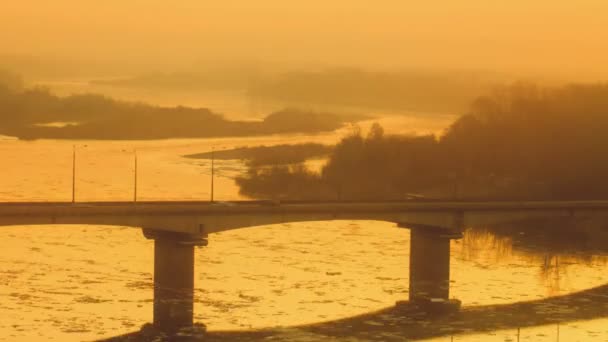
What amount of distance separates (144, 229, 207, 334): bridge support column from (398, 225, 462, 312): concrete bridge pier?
41.3ft

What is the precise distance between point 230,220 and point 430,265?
12515mm

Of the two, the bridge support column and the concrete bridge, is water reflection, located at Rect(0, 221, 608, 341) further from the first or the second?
the concrete bridge

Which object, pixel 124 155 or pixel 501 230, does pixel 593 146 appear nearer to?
pixel 501 230

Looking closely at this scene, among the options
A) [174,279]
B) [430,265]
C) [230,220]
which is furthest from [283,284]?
[174,279]

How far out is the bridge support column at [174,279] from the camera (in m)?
61.6

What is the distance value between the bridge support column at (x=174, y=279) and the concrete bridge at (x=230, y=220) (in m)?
0.05

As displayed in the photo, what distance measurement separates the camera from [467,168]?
136 meters

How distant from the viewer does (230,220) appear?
67.6m

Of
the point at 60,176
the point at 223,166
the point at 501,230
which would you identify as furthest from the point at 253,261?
the point at 223,166

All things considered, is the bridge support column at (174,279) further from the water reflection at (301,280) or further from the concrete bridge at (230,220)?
the water reflection at (301,280)

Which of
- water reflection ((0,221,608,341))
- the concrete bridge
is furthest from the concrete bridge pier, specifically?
water reflection ((0,221,608,341))

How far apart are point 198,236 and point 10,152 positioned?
339 ft

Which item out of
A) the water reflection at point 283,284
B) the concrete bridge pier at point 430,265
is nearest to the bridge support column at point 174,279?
the water reflection at point 283,284

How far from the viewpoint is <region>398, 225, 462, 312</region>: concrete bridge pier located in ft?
229
